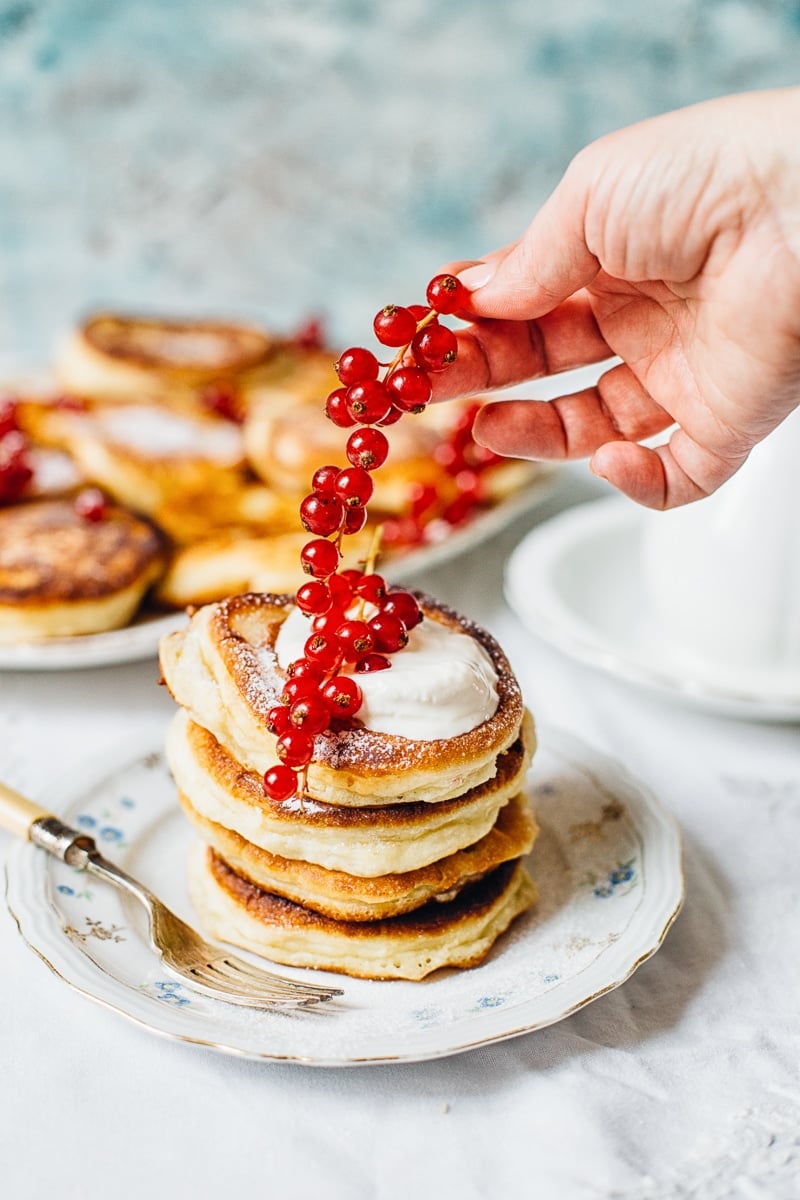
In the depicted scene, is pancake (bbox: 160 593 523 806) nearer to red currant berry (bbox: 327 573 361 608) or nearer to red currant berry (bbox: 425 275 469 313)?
red currant berry (bbox: 327 573 361 608)

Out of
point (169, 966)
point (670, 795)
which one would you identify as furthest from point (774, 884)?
point (169, 966)

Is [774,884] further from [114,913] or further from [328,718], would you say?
[114,913]

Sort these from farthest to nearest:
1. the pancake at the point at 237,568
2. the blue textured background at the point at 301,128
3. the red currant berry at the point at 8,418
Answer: the blue textured background at the point at 301,128, the red currant berry at the point at 8,418, the pancake at the point at 237,568

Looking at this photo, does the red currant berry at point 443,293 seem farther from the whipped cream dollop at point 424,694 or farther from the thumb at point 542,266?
the whipped cream dollop at point 424,694

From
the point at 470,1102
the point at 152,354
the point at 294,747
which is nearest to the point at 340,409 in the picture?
the point at 294,747

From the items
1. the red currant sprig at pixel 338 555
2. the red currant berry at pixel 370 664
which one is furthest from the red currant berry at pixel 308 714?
the red currant berry at pixel 370 664

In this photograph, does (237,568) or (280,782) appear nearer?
(280,782)

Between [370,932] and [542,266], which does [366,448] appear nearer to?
[542,266]

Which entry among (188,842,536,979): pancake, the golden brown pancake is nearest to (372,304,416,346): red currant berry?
the golden brown pancake

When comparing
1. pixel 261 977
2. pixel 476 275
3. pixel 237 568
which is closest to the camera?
pixel 261 977
